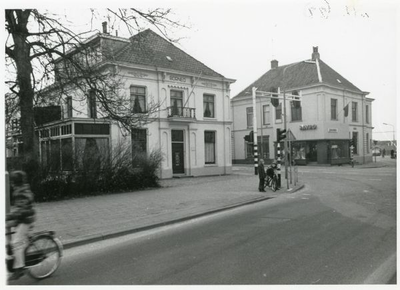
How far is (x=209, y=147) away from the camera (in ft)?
85.0

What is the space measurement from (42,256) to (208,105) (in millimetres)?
21205

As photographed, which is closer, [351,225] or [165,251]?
[165,251]

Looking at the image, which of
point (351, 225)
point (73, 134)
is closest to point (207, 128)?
point (73, 134)

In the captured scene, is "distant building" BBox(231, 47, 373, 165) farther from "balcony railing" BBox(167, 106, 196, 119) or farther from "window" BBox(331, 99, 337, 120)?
"balcony railing" BBox(167, 106, 196, 119)

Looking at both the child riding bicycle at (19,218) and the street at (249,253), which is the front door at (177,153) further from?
the child riding bicycle at (19,218)

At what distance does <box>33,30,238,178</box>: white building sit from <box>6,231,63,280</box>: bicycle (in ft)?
43.3

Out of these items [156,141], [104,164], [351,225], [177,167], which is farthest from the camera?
[177,167]

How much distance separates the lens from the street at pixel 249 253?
4973 mm

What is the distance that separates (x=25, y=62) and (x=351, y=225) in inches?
419

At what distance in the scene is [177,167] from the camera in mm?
24156

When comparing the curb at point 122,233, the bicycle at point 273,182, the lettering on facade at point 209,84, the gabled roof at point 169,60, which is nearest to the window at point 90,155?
the curb at point 122,233

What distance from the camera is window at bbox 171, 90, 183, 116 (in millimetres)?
23672

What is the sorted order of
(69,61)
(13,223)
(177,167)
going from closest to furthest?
1. (13,223)
2. (69,61)
3. (177,167)

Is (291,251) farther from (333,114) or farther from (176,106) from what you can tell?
(333,114)
